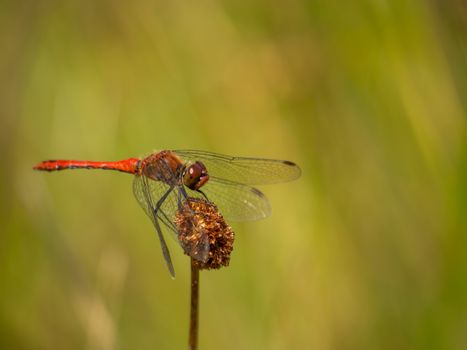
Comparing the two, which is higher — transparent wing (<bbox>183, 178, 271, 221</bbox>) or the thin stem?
transparent wing (<bbox>183, 178, 271, 221</bbox>)

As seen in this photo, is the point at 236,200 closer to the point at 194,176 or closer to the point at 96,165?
the point at 194,176

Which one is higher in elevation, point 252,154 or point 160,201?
point 252,154

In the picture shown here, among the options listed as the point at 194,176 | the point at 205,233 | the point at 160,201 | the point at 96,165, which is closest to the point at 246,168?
the point at 194,176

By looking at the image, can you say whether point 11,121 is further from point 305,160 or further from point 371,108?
point 371,108

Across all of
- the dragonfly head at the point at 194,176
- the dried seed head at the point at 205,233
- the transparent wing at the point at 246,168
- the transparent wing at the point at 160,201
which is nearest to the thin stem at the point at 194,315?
the dried seed head at the point at 205,233

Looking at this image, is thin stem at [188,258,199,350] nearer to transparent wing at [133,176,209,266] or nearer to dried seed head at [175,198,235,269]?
dried seed head at [175,198,235,269]

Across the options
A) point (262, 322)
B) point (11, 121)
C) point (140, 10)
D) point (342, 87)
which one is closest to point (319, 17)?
point (342, 87)

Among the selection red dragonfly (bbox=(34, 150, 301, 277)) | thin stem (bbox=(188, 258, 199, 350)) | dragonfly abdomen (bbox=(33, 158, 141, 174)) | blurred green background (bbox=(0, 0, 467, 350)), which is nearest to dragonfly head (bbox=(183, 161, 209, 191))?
red dragonfly (bbox=(34, 150, 301, 277))
